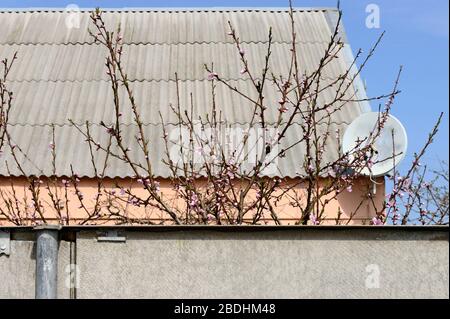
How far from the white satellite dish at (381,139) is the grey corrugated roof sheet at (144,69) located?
2.92 feet

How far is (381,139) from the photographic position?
7.16 m

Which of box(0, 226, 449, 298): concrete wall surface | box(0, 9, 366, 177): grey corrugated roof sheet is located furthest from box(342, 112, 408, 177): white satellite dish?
box(0, 226, 449, 298): concrete wall surface

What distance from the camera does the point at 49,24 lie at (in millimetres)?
11195

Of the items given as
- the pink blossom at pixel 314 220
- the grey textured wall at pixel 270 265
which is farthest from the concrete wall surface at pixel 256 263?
the pink blossom at pixel 314 220

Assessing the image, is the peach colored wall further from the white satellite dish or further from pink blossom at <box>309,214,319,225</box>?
pink blossom at <box>309,214,319,225</box>

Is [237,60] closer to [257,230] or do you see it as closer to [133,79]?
[133,79]

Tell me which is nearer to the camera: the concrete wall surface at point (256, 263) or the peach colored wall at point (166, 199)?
the concrete wall surface at point (256, 263)

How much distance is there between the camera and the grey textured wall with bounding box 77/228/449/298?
384 centimetres

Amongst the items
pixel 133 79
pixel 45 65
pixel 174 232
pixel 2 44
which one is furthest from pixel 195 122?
pixel 174 232

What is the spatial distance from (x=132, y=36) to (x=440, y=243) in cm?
764

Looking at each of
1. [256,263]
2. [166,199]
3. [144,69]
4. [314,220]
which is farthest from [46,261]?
[144,69]

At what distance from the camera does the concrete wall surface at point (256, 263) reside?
12.6 ft

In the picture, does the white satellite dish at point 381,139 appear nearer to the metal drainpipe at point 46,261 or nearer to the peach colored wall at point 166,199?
the peach colored wall at point 166,199

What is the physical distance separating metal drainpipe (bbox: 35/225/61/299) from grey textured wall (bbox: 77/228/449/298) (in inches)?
5.3
